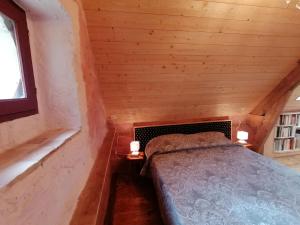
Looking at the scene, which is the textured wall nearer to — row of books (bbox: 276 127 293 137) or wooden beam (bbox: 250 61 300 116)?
wooden beam (bbox: 250 61 300 116)

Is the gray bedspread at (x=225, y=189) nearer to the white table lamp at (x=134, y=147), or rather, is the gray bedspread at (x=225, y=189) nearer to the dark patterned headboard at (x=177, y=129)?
the white table lamp at (x=134, y=147)

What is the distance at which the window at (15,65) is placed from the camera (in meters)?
0.80

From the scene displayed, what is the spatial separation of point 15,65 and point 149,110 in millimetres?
2098

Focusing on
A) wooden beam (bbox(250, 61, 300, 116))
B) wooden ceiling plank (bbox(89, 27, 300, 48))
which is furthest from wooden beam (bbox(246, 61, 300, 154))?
wooden ceiling plank (bbox(89, 27, 300, 48))

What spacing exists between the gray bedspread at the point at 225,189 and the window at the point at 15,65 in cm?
123

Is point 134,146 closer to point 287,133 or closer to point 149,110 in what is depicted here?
point 149,110

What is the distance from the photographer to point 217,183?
1762 millimetres

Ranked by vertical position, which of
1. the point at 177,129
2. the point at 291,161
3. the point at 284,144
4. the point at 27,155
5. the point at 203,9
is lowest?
the point at 291,161

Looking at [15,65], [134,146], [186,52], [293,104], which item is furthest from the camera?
[293,104]

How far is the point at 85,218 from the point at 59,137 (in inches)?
15.7

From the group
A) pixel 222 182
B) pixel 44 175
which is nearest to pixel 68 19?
pixel 44 175

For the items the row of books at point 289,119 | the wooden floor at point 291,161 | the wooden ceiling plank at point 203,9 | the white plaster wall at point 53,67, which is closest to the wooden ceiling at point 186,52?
the wooden ceiling plank at point 203,9

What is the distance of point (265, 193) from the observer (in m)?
1.56

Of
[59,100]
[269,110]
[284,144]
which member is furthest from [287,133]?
[59,100]
